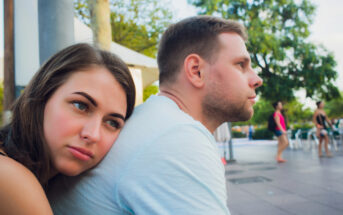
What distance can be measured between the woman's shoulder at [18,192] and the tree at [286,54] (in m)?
17.9

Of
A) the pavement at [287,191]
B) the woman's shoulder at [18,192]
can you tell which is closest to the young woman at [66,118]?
the woman's shoulder at [18,192]

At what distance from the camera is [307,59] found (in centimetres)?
1852

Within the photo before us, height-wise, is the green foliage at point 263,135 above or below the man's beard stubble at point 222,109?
below

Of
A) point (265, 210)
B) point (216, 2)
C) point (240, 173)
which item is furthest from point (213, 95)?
point (216, 2)

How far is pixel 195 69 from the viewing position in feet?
5.84

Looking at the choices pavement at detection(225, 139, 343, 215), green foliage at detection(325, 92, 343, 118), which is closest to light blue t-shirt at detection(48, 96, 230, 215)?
pavement at detection(225, 139, 343, 215)

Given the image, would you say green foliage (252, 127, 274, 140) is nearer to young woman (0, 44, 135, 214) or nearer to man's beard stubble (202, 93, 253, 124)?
man's beard stubble (202, 93, 253, 124)

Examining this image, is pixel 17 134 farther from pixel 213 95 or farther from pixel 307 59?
pixel 307 59

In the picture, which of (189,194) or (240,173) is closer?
(189,194)

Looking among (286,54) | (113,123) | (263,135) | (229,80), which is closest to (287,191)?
(229,80)

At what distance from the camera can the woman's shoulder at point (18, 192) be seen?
0.83m

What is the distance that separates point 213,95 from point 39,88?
3.30 feet

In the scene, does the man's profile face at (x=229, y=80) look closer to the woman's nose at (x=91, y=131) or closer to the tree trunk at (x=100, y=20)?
the woman's nose at (x=91, y=131)

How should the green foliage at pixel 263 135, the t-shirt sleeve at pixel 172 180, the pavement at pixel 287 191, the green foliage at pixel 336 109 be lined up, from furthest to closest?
the green foliage at pixel 336 109 → the green foliage at pixel 263 135 → the pavement at pixel 287 191 → the t-shirt sleeve at pixel 172 180
